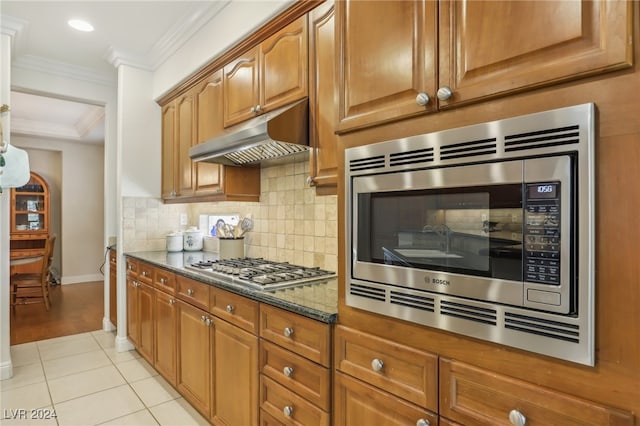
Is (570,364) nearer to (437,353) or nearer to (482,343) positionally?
(482,343)


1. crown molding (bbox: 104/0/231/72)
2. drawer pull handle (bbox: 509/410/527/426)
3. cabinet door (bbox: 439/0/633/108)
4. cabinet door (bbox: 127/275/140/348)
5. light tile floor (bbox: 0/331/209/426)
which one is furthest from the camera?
cabinet door (bbox: 127/275/140/348)

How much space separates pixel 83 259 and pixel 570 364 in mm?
7530

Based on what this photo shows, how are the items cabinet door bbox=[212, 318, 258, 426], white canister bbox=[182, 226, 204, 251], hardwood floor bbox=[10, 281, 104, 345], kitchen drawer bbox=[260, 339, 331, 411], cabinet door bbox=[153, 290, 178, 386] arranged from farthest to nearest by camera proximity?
hardwood floor bbox=[10, 281, 104, 345] → white canister bbox=[182, 226, 204, 251] → cabinet door bbox=[153, 290, 178, 386] → cabinet door bbox=[212, 318, 258, 426] → kitchen drawer bbox=[260, 339, 331, 411]

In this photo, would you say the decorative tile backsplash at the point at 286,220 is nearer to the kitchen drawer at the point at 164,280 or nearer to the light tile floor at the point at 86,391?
the kitchen drawer at the point at 164,280

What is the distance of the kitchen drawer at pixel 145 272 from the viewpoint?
2777mm

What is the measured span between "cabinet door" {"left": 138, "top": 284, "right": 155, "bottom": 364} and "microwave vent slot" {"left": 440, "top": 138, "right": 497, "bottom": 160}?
2.52 m

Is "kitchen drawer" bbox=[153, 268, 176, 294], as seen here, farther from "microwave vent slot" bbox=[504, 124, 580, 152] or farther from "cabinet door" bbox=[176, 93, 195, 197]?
"microwave vent slot" bbox=[504, 124, 580, 152]

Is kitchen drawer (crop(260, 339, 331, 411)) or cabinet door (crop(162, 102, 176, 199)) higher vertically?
cabinet door (crop(162, 102, 176, 199))

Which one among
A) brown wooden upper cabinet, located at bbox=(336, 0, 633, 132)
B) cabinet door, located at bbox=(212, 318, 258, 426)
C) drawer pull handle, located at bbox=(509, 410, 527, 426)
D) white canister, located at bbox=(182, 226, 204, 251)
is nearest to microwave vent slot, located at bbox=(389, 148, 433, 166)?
brown wooden upper cabinet, located at bbox=(336, 0, 633, 132)

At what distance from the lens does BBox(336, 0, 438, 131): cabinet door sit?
101 centimetres

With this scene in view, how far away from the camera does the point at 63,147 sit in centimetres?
634

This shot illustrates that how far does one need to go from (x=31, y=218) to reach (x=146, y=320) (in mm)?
5199

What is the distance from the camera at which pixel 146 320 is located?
2.86 metres

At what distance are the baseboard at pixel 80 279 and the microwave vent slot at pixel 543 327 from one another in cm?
744
